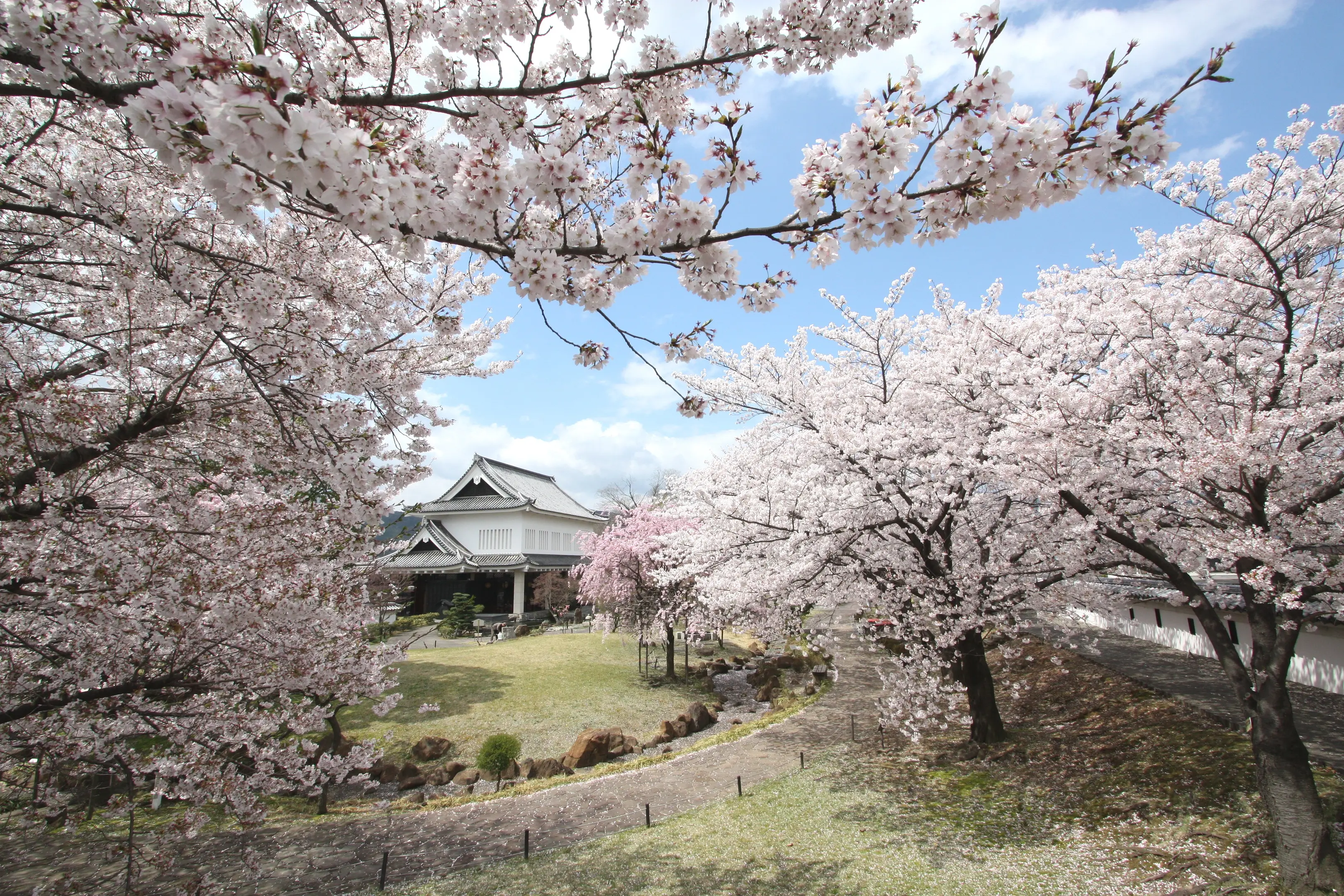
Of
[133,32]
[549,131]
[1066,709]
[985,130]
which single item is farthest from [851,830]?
[133,32]

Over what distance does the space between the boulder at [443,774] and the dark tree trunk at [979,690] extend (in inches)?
326

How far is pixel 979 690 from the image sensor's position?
325 inches

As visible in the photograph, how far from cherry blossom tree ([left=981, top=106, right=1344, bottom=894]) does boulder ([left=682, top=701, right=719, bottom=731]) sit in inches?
312

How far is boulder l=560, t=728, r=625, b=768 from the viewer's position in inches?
380

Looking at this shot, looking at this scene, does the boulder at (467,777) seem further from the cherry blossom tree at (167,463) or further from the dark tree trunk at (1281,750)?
the dark tree trunk at (1281,750)

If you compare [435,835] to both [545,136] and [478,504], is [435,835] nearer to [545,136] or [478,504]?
[545,136]

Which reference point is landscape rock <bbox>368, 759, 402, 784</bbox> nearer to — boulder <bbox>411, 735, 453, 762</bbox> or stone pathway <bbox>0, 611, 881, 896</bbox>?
boulder <bbox>411, 735, 453, 762</bbox>

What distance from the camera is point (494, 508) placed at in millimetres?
26344

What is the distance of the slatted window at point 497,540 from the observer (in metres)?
26.4

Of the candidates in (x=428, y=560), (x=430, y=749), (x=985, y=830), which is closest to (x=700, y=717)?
(x=430, y=749)

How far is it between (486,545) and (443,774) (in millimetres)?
17927

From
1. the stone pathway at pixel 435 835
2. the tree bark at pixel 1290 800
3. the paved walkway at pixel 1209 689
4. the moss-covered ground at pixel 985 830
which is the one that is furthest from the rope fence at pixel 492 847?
the paved walkway at pixel 1209 689

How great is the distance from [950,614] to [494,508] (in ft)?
73.6

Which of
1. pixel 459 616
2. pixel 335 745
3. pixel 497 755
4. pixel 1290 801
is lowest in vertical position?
Result: pixel 497 755
